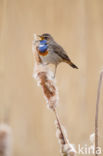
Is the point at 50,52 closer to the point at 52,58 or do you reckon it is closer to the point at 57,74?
the point at 52,58

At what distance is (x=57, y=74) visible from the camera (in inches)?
38.9

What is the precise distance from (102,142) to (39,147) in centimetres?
24

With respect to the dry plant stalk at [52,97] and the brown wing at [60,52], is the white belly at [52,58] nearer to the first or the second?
the brown wing at [60,52]

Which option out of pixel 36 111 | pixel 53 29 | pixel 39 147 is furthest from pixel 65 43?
pixel 39 147

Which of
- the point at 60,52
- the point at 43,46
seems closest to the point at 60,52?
the point at 60,52

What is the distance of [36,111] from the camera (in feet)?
3.23

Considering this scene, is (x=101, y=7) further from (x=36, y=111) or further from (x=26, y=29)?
(x=36, y=111)

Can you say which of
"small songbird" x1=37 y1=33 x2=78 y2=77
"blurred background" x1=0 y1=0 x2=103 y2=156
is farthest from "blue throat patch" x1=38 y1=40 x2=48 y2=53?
"blurred background" x1=0 y1=0 x2=103 y2=156

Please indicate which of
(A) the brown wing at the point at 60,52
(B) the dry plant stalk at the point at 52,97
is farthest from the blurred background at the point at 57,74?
(B) the dry plant stalk at the point at 52,97

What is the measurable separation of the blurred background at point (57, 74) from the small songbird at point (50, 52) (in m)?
0.07

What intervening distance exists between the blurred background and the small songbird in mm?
69

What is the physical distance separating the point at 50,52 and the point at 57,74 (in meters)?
0.14

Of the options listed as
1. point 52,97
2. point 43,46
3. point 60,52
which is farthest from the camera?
point 60,52

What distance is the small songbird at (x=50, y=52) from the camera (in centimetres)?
82
